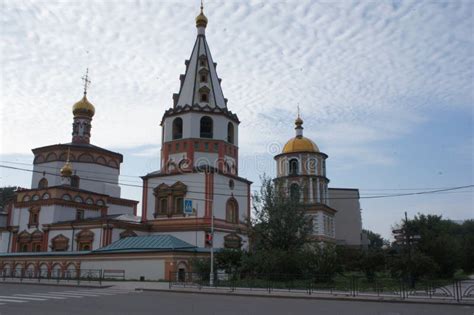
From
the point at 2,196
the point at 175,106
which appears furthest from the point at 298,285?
the point at 2,196

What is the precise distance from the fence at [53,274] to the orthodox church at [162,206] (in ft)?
0.84

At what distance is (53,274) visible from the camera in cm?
3503

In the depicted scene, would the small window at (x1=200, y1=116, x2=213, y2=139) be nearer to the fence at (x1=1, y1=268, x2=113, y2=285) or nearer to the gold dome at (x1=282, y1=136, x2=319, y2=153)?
the fence at (x1=1, y1=268, x2=113, y2=285)

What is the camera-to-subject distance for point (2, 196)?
73.3m

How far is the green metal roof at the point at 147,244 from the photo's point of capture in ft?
105

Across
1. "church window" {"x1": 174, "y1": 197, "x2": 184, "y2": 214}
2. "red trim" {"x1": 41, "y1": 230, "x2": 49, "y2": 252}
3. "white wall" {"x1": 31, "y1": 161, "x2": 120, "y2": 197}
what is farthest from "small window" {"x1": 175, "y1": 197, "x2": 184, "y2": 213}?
"red trim" {"x1": 41, "y1": 230, "x2": 49, "y2": 252}

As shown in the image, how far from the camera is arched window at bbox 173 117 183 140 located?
38553 mm

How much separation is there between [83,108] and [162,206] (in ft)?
57.9

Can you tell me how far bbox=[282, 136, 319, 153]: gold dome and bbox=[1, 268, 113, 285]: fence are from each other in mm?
25417

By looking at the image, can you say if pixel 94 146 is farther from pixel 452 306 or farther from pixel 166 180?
pixel 452 306

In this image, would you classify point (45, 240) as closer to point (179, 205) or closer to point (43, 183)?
point (43, 183)

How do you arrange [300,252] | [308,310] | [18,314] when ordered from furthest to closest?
[300,252] < [308,310] < [18,314]

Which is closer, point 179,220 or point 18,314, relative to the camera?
point 18,314

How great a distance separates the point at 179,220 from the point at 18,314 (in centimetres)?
2447
